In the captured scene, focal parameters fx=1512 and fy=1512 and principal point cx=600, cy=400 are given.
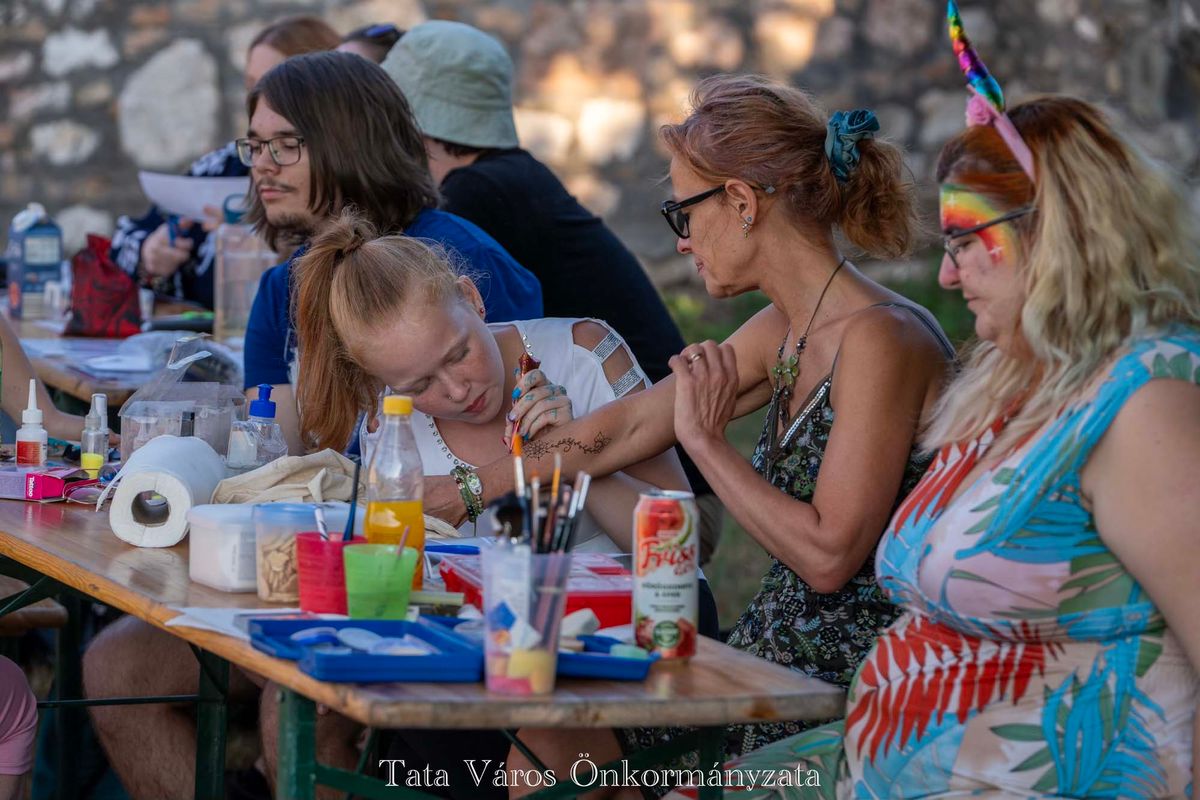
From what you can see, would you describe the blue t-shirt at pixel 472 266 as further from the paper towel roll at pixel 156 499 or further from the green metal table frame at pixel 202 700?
the paper towel roll at pixel 156 499

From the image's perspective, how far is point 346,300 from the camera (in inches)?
104

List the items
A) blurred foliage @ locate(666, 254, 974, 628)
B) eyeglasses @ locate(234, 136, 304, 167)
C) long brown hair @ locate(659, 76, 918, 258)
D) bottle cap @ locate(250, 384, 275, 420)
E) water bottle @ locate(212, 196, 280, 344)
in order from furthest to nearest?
blurred foliage @ locate(666, 254, 974, 628)
water bottle @ locate(212, 196, 280, 344)
eyeglasses @ locate(234, 136, 304, 167)
bottle cap @ locate(250, 384, 275, 420)
long brown hair @ locate(659, 76, 918, 258)

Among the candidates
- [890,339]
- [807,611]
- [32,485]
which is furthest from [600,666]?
[32,485]

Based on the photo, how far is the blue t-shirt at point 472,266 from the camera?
3.19m

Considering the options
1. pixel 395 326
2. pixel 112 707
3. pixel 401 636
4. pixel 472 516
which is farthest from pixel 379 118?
pixel 401 636

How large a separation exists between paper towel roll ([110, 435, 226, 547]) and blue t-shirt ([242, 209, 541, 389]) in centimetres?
89

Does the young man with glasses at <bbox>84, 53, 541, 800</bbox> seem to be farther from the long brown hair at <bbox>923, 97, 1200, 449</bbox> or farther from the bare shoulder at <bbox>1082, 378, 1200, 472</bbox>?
the bare shoulder at <bbox>1082, 378, 1200, 472</bbox>

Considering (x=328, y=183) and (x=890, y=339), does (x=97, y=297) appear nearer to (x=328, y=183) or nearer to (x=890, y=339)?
(x=328, y=183)

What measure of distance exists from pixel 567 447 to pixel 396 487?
0.70 metres

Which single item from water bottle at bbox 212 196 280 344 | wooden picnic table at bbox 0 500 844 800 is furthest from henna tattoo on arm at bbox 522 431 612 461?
water bottle at bbox 212 196 280 344

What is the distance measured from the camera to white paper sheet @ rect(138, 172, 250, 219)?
4.55 metres

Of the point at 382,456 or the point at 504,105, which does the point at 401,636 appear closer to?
the point at 382,456

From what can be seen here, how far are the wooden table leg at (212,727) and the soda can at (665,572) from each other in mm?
1151

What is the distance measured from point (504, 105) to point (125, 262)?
150 cm
